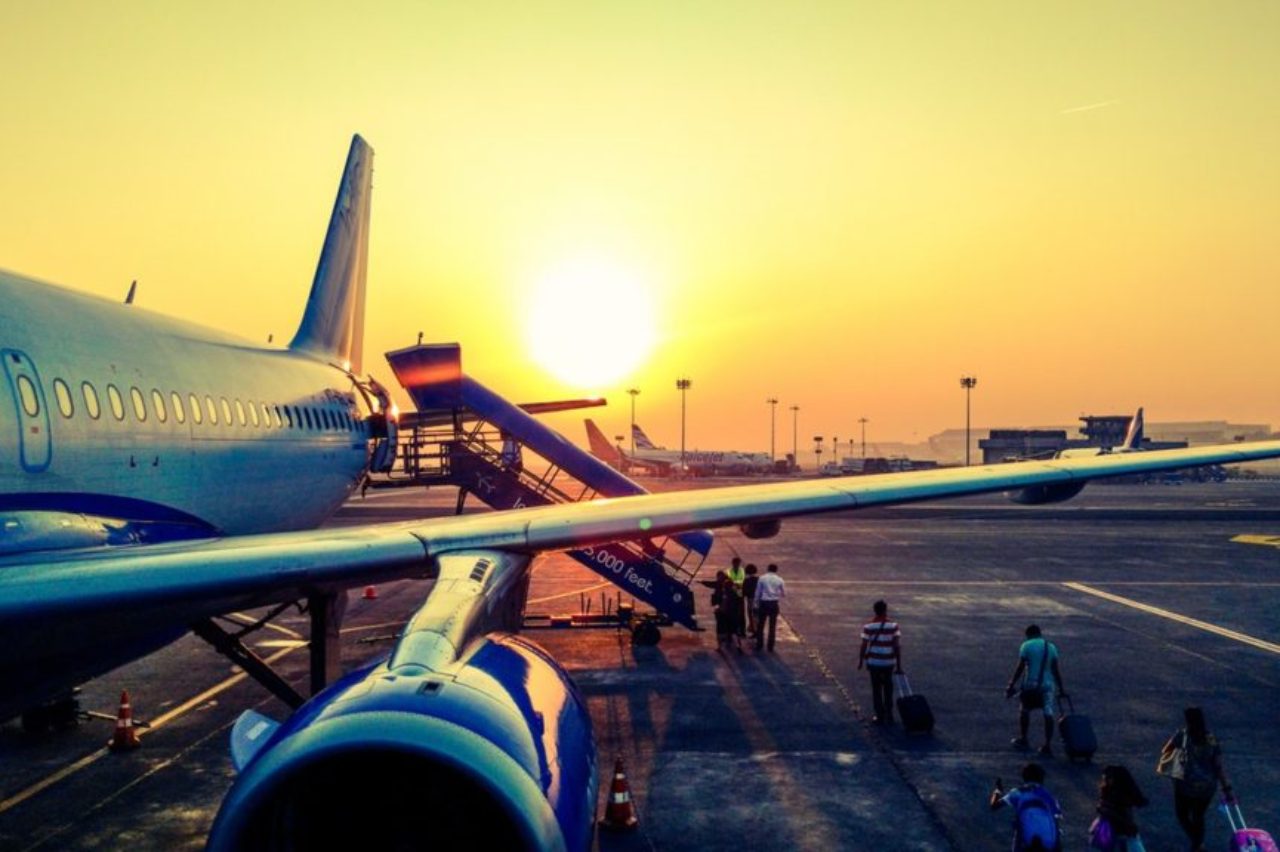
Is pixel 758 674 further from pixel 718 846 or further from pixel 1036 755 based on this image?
pixel 718 846

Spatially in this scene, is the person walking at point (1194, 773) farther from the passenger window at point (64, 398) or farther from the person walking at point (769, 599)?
the passenger window at point (64, 398)

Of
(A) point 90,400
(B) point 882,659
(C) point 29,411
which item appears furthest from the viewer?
(B) point 882,659

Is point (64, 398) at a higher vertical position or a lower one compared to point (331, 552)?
higher

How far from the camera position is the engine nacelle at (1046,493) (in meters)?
11.8

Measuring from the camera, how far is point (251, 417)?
41.6 ft

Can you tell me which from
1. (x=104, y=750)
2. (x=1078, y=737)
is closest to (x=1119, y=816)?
(x=1078, y=737)

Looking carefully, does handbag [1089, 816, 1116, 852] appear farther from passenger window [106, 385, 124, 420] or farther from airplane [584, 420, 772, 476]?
airplane [584, 420, 772, 476]

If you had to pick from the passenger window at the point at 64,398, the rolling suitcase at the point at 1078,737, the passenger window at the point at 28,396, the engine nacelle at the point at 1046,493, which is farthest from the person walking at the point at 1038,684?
the passenger window at the point at 28,396

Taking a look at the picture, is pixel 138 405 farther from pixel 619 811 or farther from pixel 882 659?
pixel 882 659

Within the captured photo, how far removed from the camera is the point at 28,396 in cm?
750

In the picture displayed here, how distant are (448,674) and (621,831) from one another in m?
6.07

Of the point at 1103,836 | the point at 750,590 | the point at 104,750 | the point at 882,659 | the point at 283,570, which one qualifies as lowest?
the point at 104,750

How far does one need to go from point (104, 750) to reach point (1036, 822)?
41.5 ft

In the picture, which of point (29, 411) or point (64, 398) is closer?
point (29, 411)
